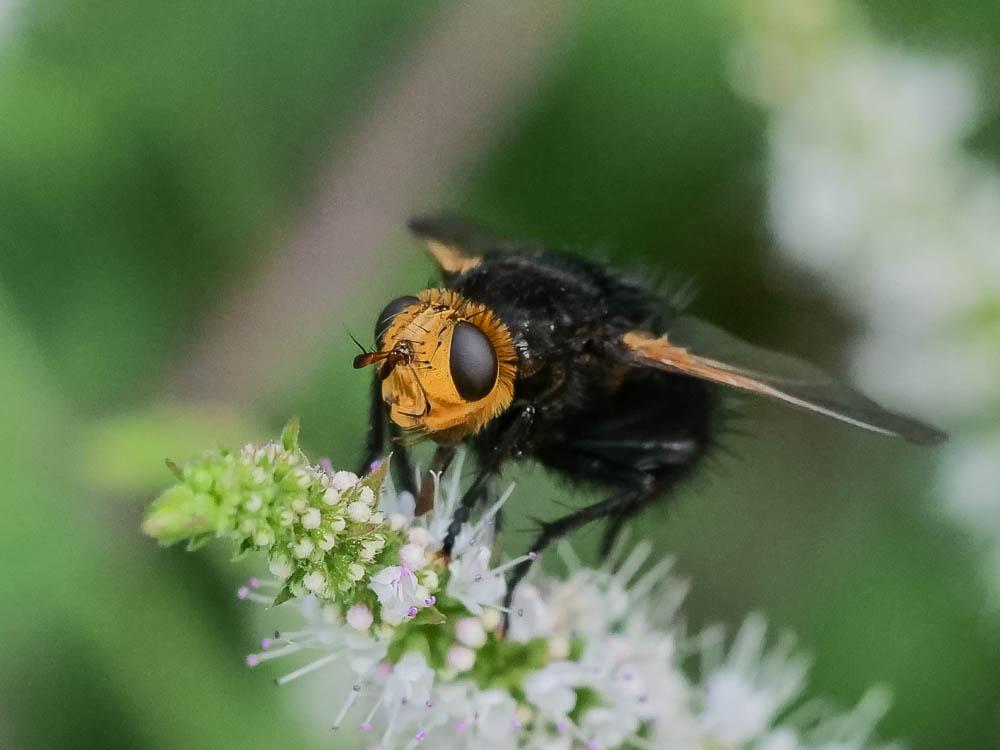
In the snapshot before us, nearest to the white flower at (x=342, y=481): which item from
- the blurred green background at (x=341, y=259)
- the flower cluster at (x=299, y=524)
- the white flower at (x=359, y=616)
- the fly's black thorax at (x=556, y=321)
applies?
the flower cluster at (x=299, y=524)

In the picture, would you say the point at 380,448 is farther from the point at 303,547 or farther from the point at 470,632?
the point at 303,547

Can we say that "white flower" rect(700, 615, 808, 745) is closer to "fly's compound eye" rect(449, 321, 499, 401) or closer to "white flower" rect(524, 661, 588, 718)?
"white flower" rect(524, 661, 588, 718)

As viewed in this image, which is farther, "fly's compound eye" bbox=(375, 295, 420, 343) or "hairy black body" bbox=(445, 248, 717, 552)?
"hairy black body" bbox=(445, 248, 717, 552)

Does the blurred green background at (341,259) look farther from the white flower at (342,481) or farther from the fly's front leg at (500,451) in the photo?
the white flower at (342,481)

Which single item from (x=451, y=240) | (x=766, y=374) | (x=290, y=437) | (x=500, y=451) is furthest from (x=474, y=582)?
(x=451, y=240)

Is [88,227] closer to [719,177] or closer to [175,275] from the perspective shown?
[175,275]

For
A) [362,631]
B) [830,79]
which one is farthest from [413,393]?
[830,79]

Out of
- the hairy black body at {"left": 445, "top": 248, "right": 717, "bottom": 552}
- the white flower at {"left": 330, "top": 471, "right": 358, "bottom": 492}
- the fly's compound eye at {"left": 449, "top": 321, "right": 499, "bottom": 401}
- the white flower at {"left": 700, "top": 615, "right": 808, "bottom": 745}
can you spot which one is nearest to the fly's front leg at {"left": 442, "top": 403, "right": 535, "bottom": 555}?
the hairy black body at {"left": 445, "top": 248, "right": 717, "bottom": 552}
